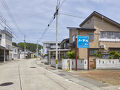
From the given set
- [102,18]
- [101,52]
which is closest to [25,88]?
[101,52]

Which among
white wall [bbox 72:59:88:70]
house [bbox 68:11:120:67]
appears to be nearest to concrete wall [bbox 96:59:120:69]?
white wall [bbox 72:59:88:70]

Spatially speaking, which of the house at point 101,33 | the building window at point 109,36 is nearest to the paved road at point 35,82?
the house at point 101,33

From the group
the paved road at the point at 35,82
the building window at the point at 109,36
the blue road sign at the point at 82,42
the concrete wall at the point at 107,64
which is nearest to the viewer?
the paved road at the point at 35,82

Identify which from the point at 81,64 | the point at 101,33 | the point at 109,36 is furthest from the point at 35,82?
the point at 109,36

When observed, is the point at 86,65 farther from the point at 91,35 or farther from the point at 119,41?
the point at 119,41

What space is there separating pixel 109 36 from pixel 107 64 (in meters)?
8.32

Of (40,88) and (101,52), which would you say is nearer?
(40,88)

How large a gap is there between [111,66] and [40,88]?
12823 mm

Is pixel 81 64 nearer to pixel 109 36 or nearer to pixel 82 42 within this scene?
pixel 82 42

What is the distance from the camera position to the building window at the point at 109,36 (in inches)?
876

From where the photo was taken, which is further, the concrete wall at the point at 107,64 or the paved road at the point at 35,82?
the concrete wall at the point at 107,64

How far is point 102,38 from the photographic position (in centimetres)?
2216

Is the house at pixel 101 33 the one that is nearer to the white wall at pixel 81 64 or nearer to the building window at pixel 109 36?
the building window at pixel 109 36

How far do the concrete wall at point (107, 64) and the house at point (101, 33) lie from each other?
14.3 ft
